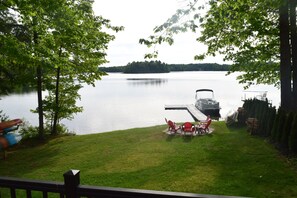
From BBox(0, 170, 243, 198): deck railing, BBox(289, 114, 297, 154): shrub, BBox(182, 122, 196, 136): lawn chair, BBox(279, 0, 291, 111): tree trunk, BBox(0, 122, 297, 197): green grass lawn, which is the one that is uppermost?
BBox(279, 0, 291, 111): tree trunk

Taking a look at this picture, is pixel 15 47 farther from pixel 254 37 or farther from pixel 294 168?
pixel 254 37

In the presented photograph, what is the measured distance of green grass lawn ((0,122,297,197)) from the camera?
30.2ft

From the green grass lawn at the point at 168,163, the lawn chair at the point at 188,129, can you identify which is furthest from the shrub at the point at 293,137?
the lawn chair at the point at 188,129

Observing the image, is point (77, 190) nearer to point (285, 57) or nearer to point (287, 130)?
point (287, 130)

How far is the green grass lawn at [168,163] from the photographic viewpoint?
30.2 feet

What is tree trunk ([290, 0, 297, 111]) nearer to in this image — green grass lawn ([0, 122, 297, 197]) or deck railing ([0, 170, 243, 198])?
green grass lawn ([0, 122, 297, 197])

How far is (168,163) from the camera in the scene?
11.8m

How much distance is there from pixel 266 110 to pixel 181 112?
2909 cm

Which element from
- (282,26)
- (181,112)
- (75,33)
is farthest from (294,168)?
(181,112)

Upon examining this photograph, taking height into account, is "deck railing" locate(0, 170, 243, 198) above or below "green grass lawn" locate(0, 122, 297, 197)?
above

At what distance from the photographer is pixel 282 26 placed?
14422mm

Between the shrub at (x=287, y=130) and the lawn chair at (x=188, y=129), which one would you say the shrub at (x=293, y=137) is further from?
the lawn chair at (x=188, y=129)

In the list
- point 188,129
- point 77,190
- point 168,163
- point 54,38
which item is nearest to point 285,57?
point 188,129

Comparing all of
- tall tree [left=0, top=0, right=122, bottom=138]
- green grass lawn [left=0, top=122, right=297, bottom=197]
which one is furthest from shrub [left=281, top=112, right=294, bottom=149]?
tall tree [left=0, top=0, right=122, bottom=138]
